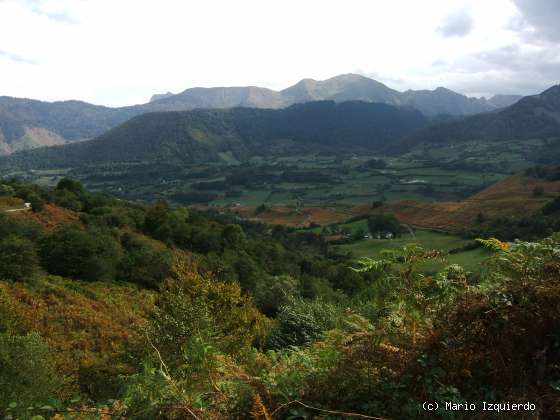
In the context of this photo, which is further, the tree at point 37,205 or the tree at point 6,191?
the tree at point 6,191

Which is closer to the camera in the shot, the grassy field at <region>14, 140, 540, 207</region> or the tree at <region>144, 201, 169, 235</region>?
the tree at <region>144, 201, 169, 235</region>

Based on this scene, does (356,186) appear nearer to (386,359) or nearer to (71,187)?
(71,187)

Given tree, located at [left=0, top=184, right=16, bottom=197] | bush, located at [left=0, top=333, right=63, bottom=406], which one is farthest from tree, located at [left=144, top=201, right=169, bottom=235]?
bush, located at [left=0, top=333, right=63, bottom=406]

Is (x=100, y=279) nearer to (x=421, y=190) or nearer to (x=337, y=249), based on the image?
(x=337, y=249)

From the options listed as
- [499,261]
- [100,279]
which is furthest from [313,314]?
[100,279]

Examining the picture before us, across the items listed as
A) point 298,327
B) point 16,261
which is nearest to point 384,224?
point 16,261

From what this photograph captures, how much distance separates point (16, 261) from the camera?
85.9ft

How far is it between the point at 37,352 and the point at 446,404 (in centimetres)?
1146

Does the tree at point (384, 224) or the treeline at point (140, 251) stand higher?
the treeline at point (140, 251)

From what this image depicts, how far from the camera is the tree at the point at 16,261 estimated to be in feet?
84.3

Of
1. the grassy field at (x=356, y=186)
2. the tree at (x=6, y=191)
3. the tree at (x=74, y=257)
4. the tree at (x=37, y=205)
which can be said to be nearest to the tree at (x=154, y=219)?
the tree at (x=37, y=205)

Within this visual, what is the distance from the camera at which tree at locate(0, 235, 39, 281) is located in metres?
25.7

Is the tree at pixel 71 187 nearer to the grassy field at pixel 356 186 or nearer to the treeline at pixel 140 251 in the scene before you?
the treeline at pixel 140 251

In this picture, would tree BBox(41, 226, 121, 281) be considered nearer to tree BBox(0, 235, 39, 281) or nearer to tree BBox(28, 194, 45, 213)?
tree BBox(0, 235, 39, 281)
